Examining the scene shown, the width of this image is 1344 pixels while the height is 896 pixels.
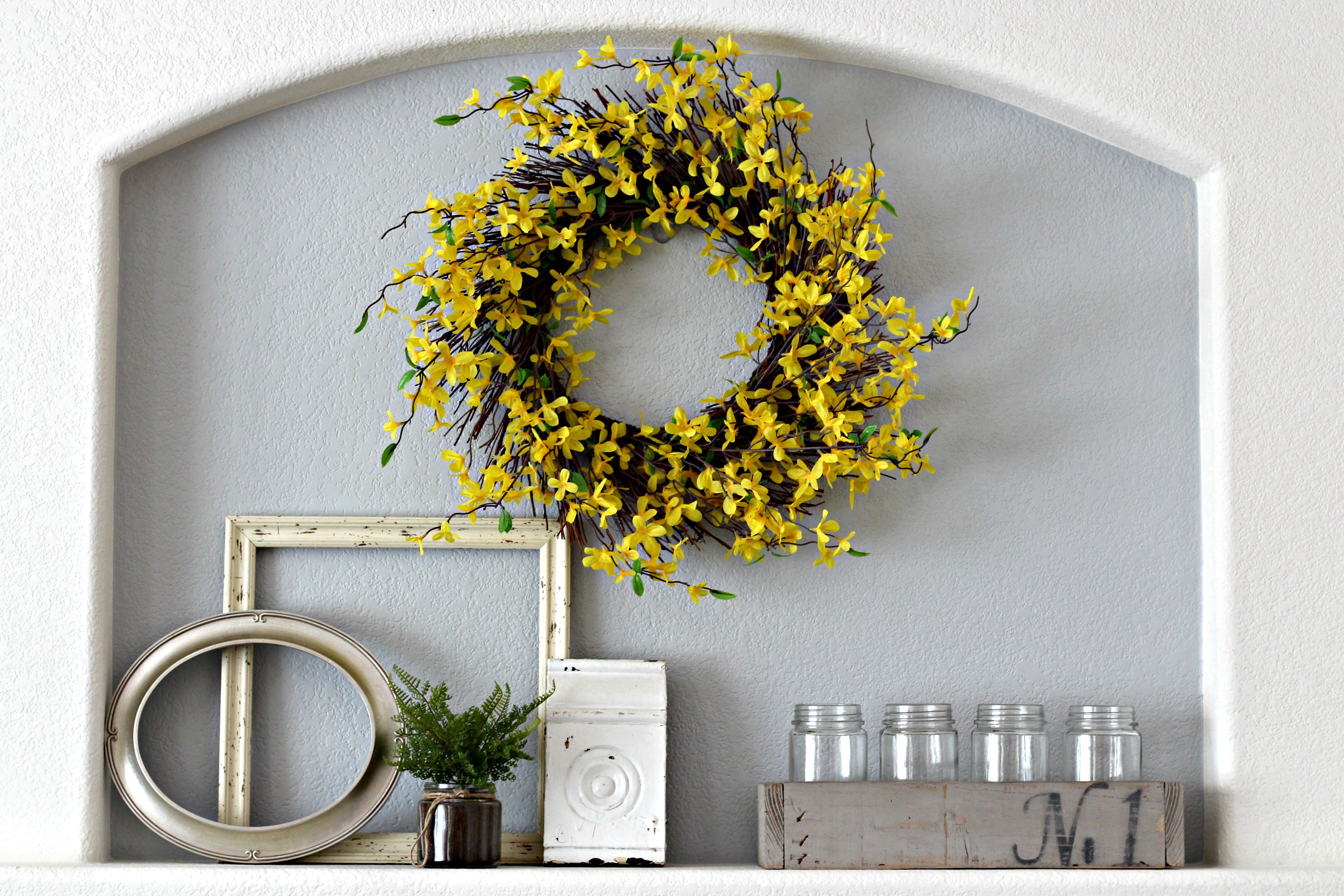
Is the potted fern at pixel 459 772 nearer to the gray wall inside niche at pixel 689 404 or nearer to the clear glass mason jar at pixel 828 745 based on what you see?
the gray wall inside niche at pixel 689 404

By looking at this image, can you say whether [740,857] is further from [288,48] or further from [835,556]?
[288,48]

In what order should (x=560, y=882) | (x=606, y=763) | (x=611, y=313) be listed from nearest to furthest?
(x=560, y=882)
(x=606, y=763)
(x=611, y=313)

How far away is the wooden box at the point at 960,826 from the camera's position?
1545mm

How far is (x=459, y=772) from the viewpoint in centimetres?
152

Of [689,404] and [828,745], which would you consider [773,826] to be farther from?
[689,404]

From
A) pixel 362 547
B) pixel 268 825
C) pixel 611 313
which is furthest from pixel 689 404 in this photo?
pixel 268 825

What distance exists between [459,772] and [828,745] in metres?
0.49

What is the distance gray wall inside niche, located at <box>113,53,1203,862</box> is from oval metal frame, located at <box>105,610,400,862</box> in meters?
0.05

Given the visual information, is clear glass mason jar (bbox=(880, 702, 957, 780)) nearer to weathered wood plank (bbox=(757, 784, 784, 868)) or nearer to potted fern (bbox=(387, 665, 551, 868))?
weathered wood plank (bbox=(757, 784, 784, 868))

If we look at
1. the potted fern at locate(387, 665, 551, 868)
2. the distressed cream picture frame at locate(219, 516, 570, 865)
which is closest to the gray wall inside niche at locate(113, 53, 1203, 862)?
the distressed cream picture frame at locate(219, 516, 570, 865)

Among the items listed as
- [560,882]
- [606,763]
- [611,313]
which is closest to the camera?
[560,882]

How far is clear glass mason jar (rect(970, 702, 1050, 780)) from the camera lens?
1.62 meters

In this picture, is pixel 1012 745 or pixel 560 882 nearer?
pixel 560 882

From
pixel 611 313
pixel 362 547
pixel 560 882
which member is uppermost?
pixel 611 313
